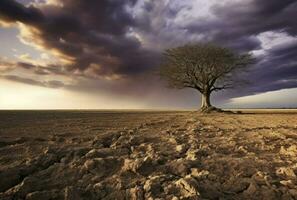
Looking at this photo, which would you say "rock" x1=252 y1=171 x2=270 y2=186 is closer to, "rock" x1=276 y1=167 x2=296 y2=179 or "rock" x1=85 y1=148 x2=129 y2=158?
"rock" x1=276 y1=167 x2=296 y2=179

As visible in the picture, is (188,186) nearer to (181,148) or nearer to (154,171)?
(154,171)

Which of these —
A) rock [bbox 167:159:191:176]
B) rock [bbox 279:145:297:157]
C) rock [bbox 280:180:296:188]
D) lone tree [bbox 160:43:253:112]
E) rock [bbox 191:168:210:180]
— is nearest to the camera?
rock [bbox 280:180:296:188]

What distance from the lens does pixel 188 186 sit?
443 cm

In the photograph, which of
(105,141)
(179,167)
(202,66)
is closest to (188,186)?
(179,167)

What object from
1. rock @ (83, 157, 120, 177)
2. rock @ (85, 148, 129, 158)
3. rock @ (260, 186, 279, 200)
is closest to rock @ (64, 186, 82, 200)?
rock @ (83, 157, 120, 177)

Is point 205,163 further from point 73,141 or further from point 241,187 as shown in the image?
point 73,141

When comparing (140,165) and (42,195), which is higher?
(140,165)

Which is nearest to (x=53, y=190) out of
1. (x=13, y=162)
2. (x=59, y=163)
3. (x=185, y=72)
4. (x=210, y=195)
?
(x=59, y=163)

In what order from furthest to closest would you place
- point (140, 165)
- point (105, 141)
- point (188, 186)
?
point (105, 141) < point (140, 165) < point (188, 186)

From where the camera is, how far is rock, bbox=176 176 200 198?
4.22 metres

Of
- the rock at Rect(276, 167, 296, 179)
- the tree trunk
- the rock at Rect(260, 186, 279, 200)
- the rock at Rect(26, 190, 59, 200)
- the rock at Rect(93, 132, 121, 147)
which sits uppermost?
the tree trunk

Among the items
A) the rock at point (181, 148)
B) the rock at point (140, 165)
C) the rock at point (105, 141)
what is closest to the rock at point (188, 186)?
the rock at point (140, 165)

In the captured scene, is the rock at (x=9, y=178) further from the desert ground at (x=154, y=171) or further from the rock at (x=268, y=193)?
the rock at (x=268, y=193)

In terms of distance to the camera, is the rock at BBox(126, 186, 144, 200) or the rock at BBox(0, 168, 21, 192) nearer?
the rock at BBox(126, 186, 144, 200)
